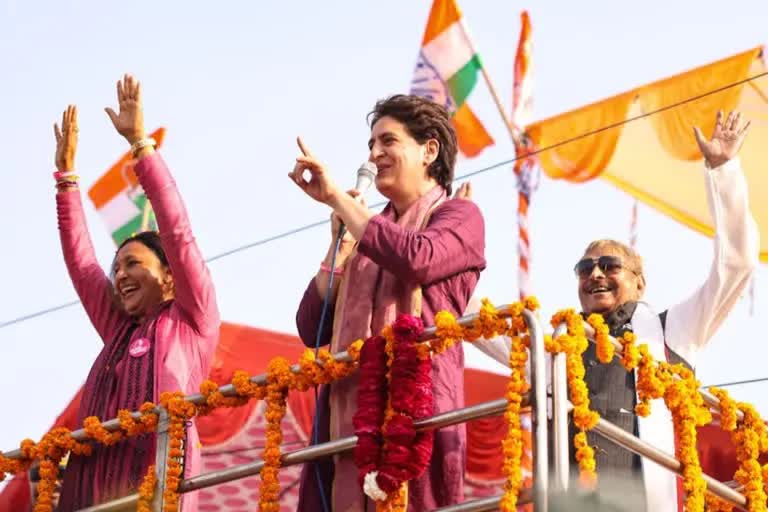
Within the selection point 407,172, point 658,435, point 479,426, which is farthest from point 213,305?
point 479,426

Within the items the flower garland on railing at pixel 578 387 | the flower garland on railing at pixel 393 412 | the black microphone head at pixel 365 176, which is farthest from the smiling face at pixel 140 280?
the flower garland on railing at pixel 578 387

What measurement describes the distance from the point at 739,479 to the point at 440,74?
6.94 m

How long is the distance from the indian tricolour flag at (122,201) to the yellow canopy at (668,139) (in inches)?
128

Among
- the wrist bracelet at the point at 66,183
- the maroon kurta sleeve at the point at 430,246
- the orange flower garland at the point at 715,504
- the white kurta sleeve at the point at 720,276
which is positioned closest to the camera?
the maroon kurta sleeve at the point at 430,246

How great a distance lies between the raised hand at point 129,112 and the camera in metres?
5.02

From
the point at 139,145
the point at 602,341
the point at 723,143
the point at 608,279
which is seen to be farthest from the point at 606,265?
the point at 139,145

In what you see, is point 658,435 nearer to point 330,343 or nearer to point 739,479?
point 739,479

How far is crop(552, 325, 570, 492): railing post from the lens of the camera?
354 cm

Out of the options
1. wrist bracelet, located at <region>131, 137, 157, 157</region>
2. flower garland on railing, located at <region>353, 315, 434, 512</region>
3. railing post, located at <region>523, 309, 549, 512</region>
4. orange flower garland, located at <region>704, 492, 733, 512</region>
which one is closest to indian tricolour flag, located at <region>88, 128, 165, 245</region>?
wrist bracelet, located at <region>131, 137, 157, 157</region>

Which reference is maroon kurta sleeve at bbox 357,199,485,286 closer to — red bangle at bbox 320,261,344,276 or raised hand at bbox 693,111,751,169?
red bangle at bbox 320,261,344,276

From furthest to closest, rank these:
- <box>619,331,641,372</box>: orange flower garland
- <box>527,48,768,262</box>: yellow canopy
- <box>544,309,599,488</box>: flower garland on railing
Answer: <box>527,48,768,262</box>: yellow canopy
<box>619,331,641,372</box>: orange flower garland
<box>544,309,599,488</box>: flower garland on railing

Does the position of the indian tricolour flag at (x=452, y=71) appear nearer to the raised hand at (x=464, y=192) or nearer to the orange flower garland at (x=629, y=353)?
the raised hand at (x=464, y=192)

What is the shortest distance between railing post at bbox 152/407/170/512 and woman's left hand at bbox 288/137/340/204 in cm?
86

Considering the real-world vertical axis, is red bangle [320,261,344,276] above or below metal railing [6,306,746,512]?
above
